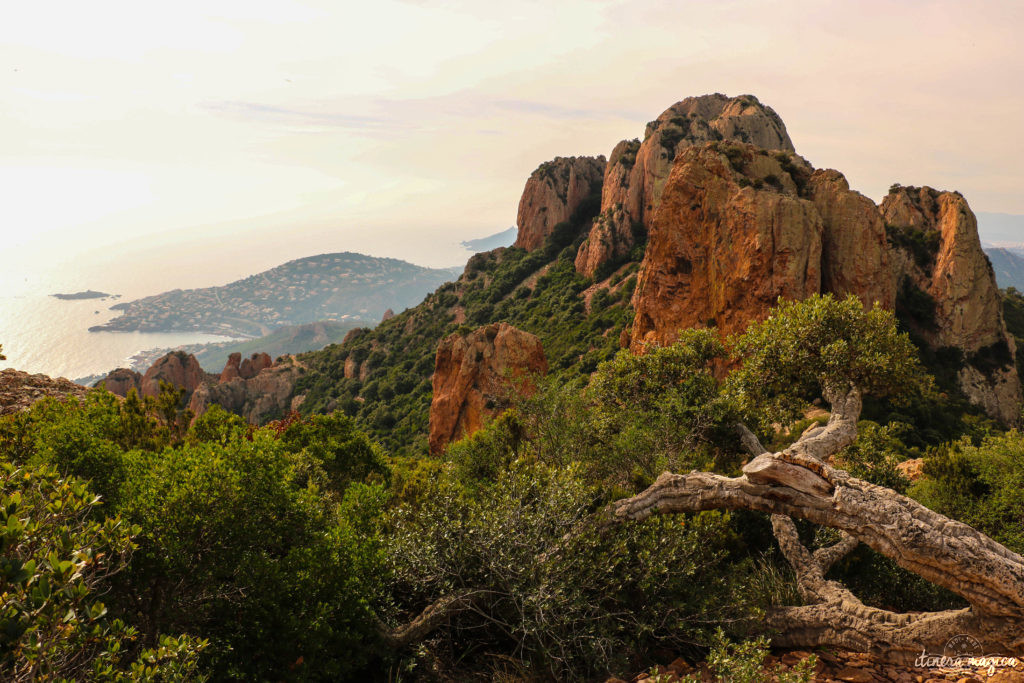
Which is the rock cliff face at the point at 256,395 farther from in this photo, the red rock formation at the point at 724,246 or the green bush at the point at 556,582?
the green bush at the point at 556,582

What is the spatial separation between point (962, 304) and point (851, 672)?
50.6 meters

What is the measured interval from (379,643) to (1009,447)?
1801 centimetres

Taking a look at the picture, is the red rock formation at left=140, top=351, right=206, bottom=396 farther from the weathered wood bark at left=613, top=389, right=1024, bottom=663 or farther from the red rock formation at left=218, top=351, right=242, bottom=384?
the weathered wood bark at left=613, top=389, right=1024, bottom=663

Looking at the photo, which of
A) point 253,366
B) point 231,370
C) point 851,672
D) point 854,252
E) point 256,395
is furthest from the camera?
point 253,366

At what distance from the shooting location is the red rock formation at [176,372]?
93162 mm

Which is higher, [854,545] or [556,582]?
[556,582]

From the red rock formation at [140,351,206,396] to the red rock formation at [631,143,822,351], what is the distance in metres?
89.2

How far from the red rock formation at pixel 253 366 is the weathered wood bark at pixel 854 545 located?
325 ft

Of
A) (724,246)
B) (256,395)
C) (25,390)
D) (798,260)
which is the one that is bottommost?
(256,395)

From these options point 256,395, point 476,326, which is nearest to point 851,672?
point 476,326

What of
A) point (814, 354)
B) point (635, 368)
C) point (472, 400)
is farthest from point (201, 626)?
point (472, 400)

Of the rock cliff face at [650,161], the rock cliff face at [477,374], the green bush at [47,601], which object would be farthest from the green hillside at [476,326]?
the green bush at [47,601]

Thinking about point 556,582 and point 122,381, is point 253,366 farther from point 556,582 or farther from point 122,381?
point 556,582

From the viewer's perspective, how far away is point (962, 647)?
7609 millimetres
